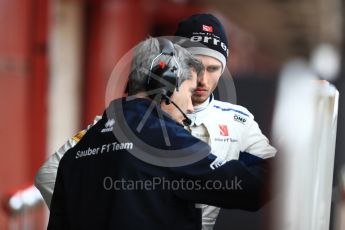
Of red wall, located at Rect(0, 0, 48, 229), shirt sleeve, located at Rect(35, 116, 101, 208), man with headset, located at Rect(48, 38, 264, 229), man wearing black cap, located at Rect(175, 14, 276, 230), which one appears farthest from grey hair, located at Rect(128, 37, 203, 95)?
red wall, located at Rect(0, 0, 48, 229)

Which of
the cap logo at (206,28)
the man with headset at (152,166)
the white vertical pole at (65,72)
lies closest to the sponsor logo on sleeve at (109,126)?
the man with headset at (152,166)

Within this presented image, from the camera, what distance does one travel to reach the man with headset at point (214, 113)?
309 centimetres

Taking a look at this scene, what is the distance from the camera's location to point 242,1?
1800 cm

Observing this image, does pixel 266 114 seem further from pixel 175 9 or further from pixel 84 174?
pixel 175 9

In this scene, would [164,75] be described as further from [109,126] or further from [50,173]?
[50,173]

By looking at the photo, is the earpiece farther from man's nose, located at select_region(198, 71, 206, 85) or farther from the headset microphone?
man's nose, located at select_region(198, 71, 206, 85)

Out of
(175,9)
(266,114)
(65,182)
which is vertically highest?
(175,9)

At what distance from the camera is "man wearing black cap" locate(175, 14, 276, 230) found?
10.1 feet

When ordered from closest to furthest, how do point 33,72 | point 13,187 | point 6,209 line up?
1. point 6,209
2. point 13,187
3. point 33,72

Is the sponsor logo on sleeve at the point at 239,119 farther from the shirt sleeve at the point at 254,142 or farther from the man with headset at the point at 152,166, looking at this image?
the man with headset at the point at 152,166

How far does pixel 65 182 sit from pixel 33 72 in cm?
539

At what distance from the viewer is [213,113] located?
10.5ft

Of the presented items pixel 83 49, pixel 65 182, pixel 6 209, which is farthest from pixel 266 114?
pixel 83 49

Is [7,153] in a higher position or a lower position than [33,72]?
lower
